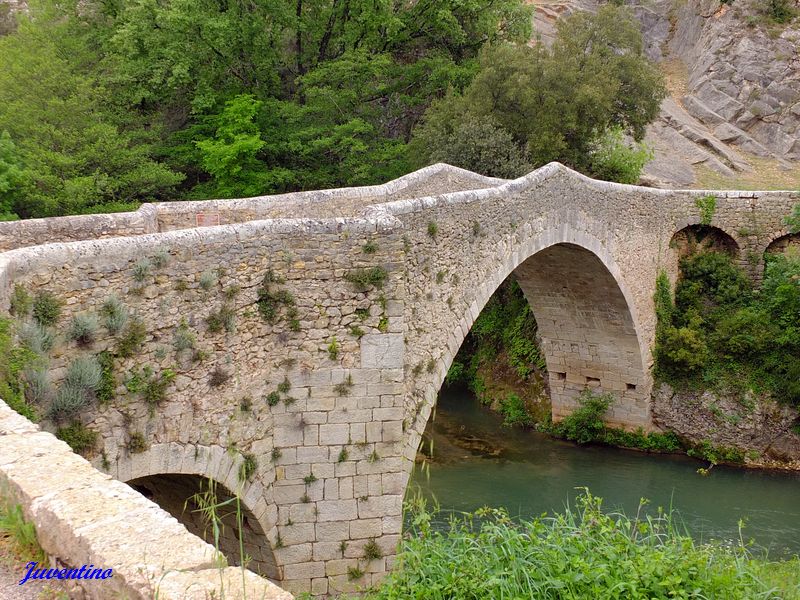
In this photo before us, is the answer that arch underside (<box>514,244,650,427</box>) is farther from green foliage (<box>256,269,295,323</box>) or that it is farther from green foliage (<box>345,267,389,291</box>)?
green foliage (<box>256,269,295,323</box>)

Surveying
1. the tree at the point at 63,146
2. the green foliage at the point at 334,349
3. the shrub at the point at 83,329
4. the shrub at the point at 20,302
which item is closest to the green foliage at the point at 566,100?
the tree at the point at 63,146

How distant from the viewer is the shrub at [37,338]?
499 centimetres

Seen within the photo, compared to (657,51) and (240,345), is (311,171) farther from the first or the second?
(657,51)

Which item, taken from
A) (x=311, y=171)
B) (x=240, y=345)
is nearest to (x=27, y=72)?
(x=311, y=171)

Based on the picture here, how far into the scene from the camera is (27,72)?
16.4 metres

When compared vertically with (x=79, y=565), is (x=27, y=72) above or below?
above

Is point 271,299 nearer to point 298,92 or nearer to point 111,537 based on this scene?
point 111,537

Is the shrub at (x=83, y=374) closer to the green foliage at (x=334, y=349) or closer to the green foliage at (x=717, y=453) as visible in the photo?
the green foliage at (x=334, y=349)

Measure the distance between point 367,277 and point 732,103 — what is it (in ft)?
83.3

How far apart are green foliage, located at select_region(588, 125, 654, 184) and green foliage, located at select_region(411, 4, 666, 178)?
3cm

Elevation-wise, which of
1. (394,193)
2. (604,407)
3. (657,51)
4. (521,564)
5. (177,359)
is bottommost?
(604,407)

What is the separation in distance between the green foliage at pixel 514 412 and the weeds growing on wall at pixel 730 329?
11.9 ft

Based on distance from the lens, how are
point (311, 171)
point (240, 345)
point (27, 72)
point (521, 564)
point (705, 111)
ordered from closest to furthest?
point (521, 564) < point (240, 345) < point (27, 72) < point (311, 171) < point (705, 111)

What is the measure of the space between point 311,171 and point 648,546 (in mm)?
16723
